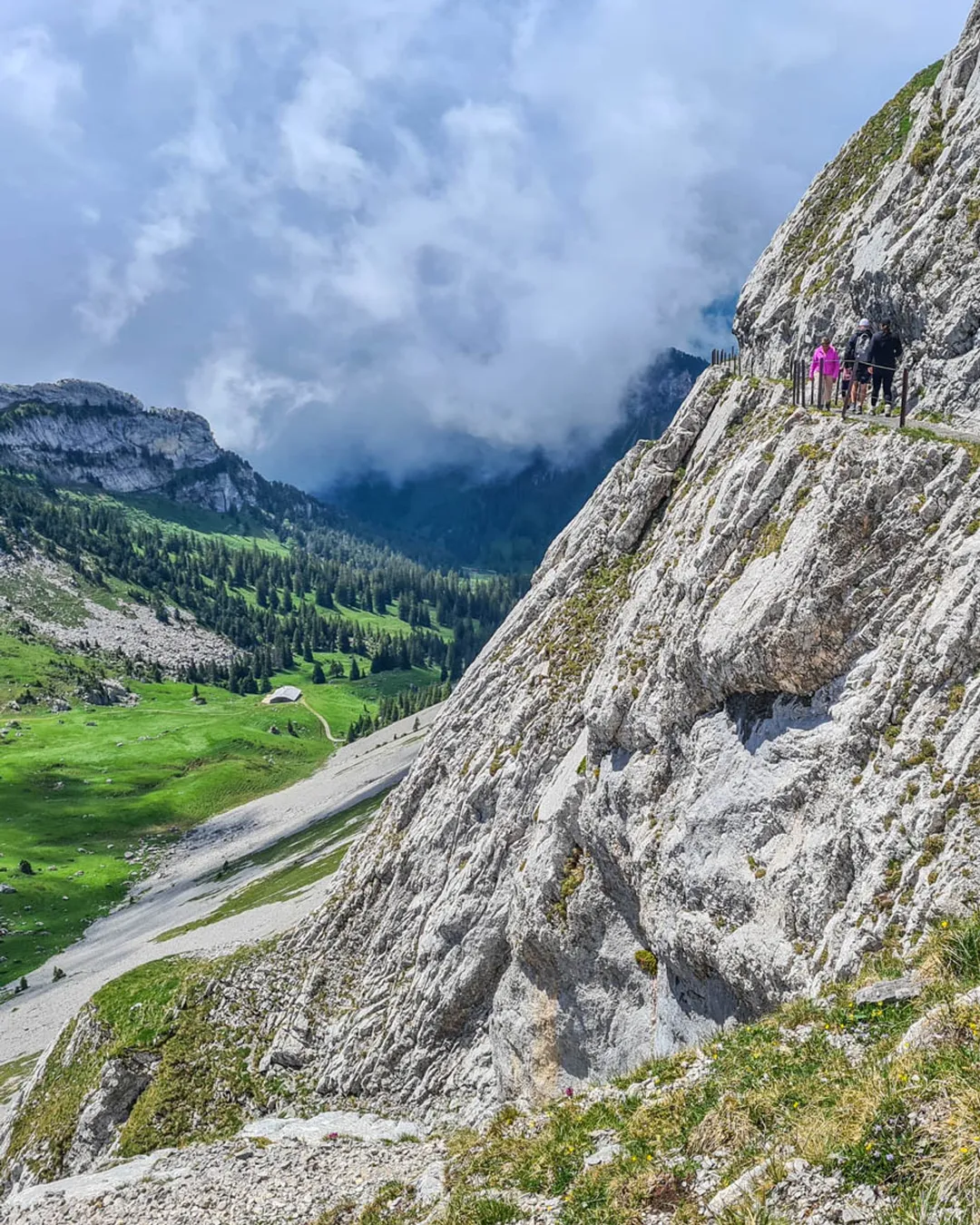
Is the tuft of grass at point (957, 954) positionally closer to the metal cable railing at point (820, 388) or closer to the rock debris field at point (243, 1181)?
the rock debris field at point (243, 1181)

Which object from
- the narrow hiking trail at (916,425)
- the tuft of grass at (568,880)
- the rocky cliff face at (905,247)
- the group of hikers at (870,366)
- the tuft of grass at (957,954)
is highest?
the rocky cliff face at (905,247)

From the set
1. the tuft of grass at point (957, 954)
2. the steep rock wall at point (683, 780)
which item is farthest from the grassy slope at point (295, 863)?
the tuft of grass at point (957, 954)

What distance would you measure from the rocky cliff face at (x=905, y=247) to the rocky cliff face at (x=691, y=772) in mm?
218

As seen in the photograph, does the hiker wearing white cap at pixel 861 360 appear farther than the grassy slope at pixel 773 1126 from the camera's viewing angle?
Yes

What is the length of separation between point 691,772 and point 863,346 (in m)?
15.1

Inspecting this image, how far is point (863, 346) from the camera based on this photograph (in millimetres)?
25062

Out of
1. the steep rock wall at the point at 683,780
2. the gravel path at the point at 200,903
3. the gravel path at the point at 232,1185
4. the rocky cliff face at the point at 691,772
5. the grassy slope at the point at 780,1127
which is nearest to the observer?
the grassy slope at the point at 780,1127

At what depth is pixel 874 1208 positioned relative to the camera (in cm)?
819

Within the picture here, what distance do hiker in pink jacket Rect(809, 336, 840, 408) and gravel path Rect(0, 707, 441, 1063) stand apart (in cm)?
4437

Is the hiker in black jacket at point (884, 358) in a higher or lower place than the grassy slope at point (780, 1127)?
higher

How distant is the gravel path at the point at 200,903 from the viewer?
3157 inches

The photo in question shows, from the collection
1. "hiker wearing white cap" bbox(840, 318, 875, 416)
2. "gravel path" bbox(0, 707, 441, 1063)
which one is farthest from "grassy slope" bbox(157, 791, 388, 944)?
"hiker wearing white cap" bbox(840, 318, 875, 416)

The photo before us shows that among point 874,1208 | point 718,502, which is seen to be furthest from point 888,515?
point 874,1208

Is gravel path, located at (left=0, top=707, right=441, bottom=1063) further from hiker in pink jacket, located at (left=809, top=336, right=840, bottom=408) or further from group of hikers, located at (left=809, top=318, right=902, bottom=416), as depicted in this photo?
group of hikers, located at (left=809, top=318, right=902, bottom=416)
